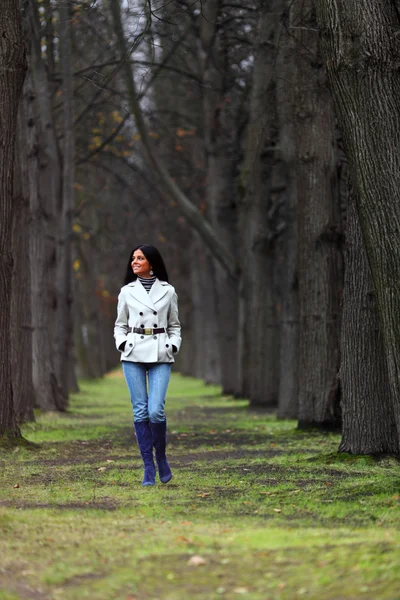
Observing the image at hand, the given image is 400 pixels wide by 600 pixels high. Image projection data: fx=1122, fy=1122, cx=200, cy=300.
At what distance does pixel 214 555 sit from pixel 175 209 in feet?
97.9

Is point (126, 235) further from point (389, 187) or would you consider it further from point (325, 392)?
point (389, 187)

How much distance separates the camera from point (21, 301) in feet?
55.3

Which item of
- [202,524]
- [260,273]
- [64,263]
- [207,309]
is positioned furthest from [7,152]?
[207,309]

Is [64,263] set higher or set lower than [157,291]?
higher

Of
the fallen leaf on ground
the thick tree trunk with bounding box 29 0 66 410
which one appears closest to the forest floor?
the fallen leaf on ground

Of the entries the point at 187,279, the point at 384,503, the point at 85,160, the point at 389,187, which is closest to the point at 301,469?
the point at 384,503

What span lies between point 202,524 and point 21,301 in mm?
9985

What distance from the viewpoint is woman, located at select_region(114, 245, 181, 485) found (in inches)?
370

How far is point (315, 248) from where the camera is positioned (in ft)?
50.3

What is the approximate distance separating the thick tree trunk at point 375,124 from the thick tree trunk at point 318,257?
6.40 m

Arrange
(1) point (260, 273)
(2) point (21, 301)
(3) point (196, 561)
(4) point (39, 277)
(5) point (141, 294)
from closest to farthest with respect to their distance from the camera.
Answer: (3) point (196, 561)
(5) point (141, 294)
(2) point (21, 301)
(4) point (39, 277)
(1) point (260, 273)

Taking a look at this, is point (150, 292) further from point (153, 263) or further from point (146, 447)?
point (146, 447)

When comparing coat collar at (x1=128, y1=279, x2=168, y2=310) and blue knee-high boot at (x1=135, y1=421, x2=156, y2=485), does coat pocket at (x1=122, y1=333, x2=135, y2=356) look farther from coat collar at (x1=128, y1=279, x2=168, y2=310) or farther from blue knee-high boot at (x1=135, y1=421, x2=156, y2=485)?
blue knee-high boot at (x1=135, y1=421, x2=156, y2=485)

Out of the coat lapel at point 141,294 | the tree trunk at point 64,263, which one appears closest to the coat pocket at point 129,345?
the coat lapel at point 141,294
